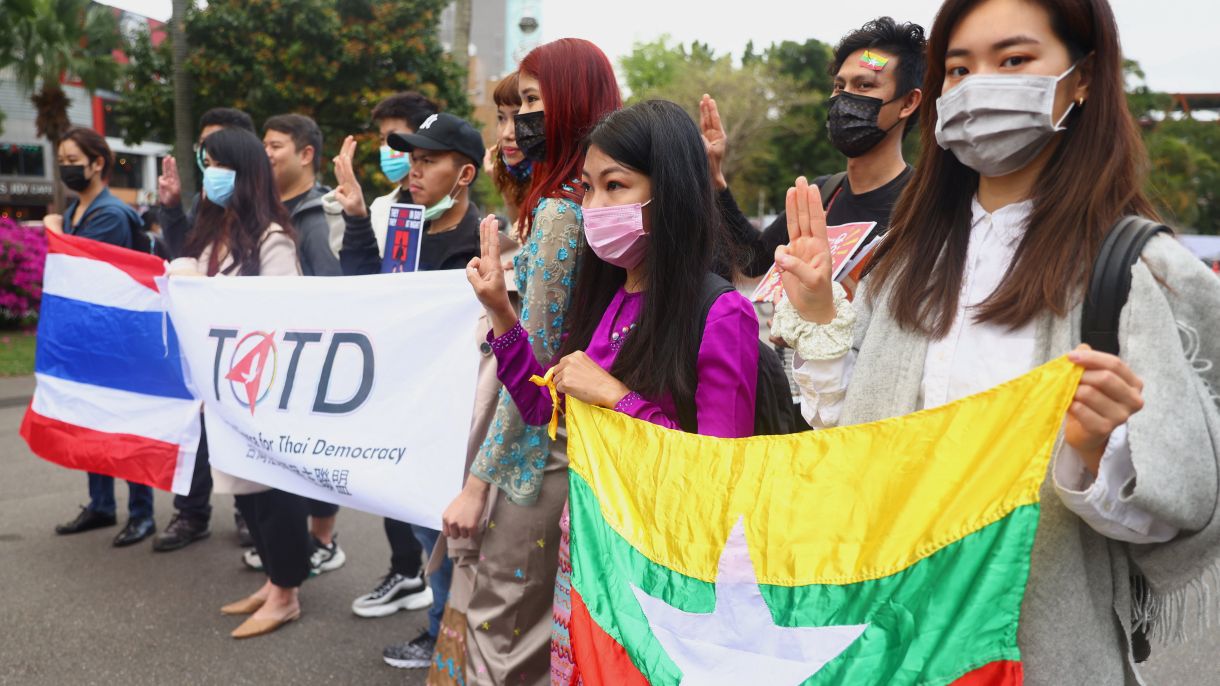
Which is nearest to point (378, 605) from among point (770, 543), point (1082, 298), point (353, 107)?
point (770, 543)

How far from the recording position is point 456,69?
15.7 metres

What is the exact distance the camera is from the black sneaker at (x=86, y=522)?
4895 mm

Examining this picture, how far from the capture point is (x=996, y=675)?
1.35 meters

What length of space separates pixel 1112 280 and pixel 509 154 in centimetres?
195

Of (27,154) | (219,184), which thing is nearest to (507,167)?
(219,184)

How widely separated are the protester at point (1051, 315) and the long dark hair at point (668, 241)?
33 centimetres

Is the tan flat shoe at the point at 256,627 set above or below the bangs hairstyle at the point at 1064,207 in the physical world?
below

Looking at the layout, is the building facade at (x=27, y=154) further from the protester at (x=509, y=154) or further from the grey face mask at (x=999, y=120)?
the grey face mask at (x=999, y=120)

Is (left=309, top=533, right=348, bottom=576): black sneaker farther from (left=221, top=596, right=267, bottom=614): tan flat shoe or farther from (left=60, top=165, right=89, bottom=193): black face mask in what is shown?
(left=60, top=165, right=89, bottom=193): black face mask

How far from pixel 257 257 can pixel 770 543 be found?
2.97 meters

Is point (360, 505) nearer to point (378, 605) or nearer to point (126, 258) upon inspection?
point (378, 605)

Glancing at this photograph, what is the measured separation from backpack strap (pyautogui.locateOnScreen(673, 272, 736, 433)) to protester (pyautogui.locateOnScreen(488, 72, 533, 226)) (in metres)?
0.96

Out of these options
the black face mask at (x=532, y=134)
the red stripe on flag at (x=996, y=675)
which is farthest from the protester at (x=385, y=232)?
the red stripe on flag at (x=996, y=675)

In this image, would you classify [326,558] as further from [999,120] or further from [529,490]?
[999,120]
